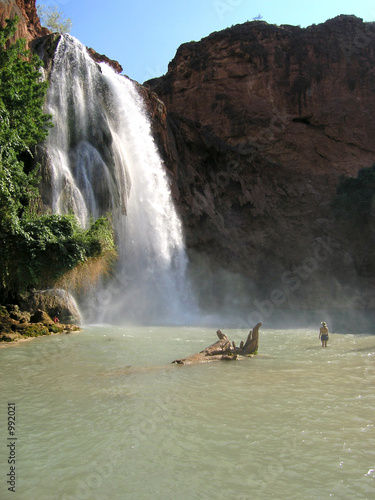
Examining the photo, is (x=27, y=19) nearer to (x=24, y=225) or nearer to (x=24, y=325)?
(x=24, y=225)

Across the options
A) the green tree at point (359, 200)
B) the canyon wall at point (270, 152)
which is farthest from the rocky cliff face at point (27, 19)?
the green tree at point (359, 200)

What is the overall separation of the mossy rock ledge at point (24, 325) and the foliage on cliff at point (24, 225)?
74 centimetres

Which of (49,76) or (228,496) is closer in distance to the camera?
(228,496)

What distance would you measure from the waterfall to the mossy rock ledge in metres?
5.35

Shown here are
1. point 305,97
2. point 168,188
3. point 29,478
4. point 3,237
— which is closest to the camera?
point 29,478

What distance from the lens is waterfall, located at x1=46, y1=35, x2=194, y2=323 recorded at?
2053cm

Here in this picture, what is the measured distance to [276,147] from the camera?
40094 millimetres

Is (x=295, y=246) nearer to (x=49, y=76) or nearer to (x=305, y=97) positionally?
(x=305, y=97)

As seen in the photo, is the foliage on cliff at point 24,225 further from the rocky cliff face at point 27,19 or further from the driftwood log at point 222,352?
the rocky cliff face at point 27,19

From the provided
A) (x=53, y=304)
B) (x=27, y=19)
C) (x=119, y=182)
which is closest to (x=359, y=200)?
(x=119, y=182)

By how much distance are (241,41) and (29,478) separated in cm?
4643

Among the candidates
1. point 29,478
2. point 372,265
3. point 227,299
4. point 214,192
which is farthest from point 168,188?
point 29,478

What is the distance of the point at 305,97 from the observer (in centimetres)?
4281

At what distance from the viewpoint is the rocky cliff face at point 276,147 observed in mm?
31266
